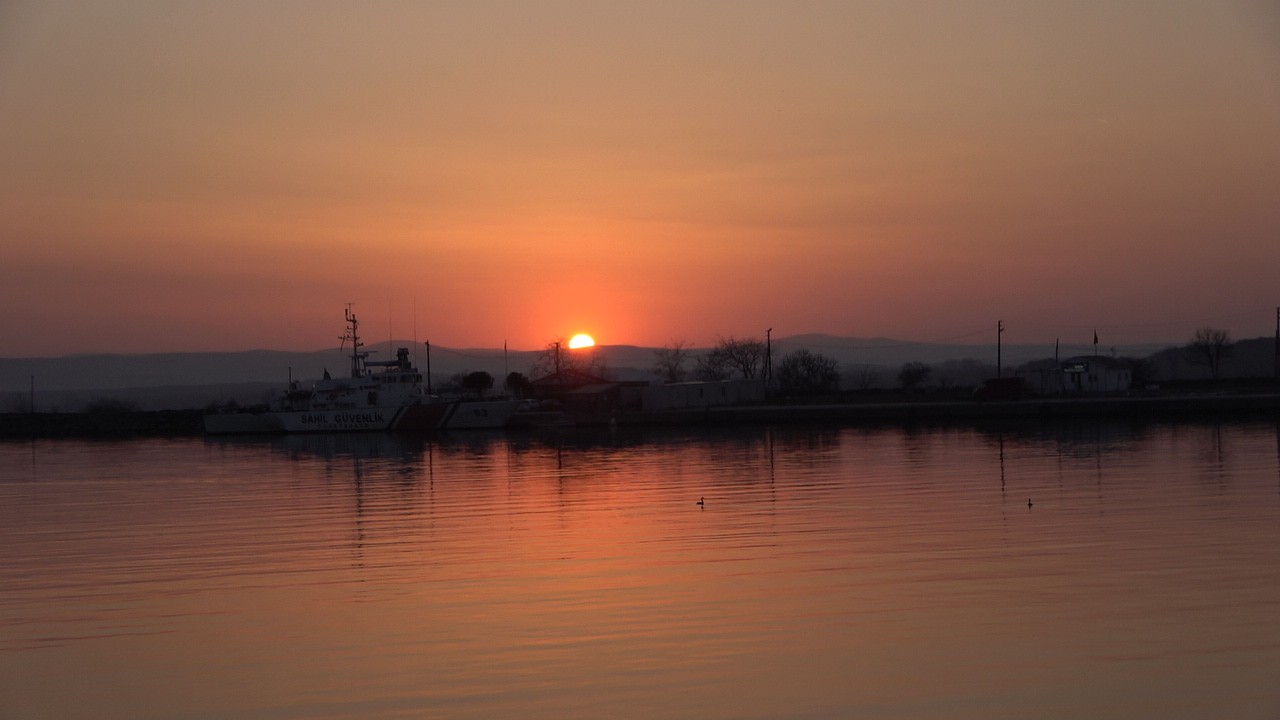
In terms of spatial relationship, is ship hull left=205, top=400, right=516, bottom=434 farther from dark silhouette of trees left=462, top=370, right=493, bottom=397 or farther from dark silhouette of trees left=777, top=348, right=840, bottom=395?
dark silhouette of trees left=777, top=348, right=840, bottom=395

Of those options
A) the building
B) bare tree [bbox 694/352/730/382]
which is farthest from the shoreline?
bare tree [bbox 694/352/730/382]

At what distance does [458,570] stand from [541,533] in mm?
4157

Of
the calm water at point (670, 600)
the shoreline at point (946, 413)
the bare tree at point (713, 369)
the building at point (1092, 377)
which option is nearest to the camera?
the calm water at point (670, 600)

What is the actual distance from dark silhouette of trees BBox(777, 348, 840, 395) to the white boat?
122 feet

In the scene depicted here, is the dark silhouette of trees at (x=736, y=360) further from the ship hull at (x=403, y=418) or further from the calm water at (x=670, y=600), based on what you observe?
the calm water at (x=670, y=600)

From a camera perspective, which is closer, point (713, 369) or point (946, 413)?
point (946, 413)

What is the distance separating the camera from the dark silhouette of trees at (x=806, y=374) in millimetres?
106744

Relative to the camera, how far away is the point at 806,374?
367ft

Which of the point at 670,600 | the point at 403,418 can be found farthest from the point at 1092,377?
the point at 670,600

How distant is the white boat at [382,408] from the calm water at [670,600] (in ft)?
132

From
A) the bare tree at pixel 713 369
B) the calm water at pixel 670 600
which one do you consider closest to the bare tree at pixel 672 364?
the bare tree at pixel 713 369

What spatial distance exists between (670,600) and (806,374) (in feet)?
325

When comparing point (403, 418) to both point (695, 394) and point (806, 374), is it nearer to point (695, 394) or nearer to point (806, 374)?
point (695, 394)

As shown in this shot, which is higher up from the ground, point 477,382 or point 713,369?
point 713,369
